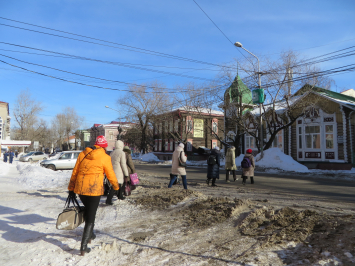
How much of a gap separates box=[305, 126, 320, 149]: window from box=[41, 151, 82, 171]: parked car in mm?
20902

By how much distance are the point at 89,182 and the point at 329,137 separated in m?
24.9

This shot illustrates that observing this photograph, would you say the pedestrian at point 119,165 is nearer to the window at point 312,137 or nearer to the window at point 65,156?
the window at point 65,156

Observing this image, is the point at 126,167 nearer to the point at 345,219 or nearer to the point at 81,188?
the point at 81,188

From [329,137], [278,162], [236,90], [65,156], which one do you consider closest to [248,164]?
[278,162]

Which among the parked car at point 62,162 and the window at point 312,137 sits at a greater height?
the window at point 312,137

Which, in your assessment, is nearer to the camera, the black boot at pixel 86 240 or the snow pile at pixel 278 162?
the black boot at pixel 86 240

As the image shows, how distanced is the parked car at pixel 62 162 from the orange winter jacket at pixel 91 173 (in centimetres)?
1951

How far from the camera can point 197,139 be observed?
163ft

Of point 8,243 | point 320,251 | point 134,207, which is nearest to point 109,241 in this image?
point 8,243

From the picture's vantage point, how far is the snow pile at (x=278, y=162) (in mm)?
22228

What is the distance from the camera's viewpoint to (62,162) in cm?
2280

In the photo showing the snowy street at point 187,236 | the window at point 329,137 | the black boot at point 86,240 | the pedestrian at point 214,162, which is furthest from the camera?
the window at point 329,137

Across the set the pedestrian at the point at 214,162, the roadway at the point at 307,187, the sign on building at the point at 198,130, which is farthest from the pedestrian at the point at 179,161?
the sign on building at the point at 198,130

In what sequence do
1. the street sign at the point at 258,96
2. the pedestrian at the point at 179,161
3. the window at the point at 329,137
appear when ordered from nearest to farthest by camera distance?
the pedestrian at the point at 179,161
the street sign at the point at 258,96
the window at the point at 329,137
